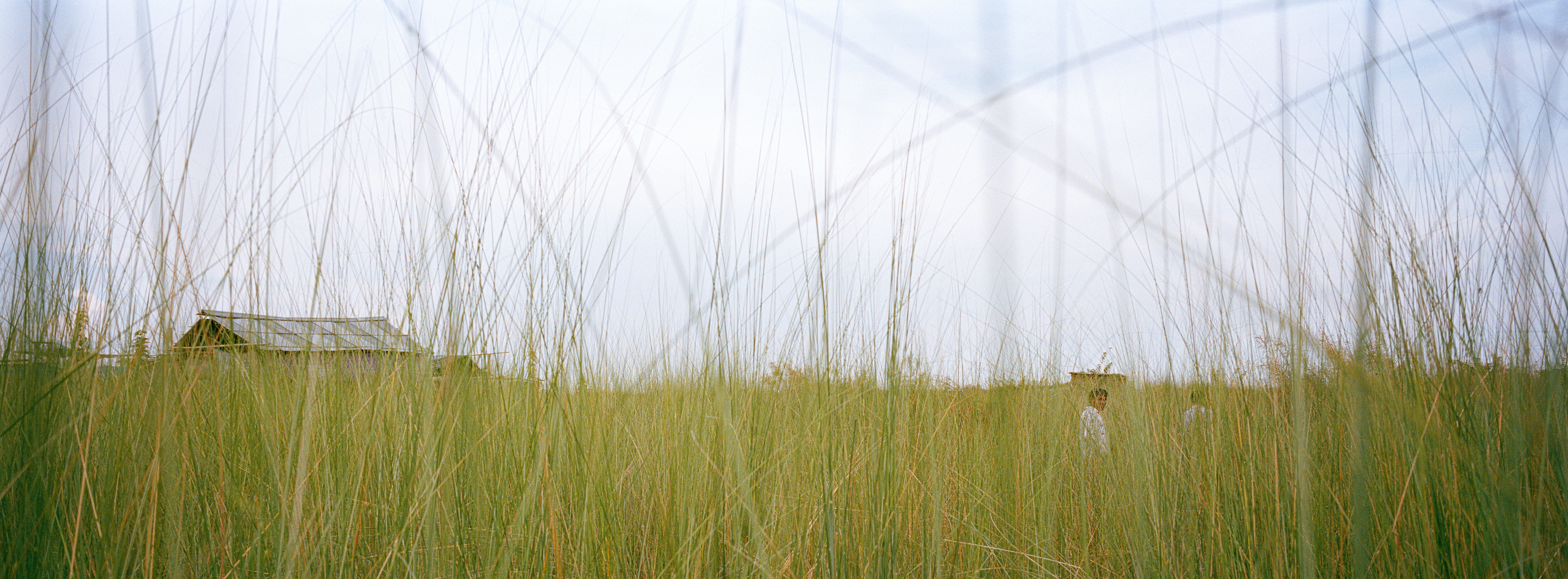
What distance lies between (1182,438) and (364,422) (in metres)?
1.92

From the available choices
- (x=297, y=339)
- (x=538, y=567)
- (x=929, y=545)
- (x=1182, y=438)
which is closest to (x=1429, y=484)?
(x=1182, y=438)

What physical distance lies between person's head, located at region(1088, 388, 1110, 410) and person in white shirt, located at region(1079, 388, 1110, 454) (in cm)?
5

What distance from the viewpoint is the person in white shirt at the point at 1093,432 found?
2322 mm

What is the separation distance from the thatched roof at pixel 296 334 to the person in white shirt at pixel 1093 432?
1.99 m

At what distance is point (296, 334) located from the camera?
1.58m

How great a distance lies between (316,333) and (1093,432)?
2.42 meters

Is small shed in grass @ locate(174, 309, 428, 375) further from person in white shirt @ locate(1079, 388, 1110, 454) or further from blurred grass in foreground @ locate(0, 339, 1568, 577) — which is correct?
person in white shirt @ locate(1079, 388, 1110, 454)

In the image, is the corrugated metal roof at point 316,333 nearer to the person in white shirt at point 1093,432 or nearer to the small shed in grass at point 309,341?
the small shed in grass at point 309,341

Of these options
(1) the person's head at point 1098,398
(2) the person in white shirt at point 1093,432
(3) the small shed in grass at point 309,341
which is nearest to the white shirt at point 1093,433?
(2) the person in white shirt at point 1093,432

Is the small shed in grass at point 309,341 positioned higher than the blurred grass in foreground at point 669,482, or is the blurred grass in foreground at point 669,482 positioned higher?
the small shed in grass at point 309,341

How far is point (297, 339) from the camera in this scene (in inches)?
64.5

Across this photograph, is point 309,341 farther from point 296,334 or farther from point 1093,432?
point 1093,432

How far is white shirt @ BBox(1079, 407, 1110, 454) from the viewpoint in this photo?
2.32m

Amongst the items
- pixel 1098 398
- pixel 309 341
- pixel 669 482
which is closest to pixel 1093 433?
pixel 1098 398
